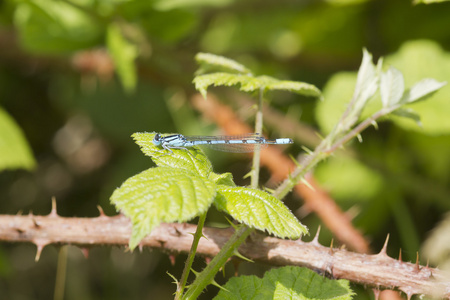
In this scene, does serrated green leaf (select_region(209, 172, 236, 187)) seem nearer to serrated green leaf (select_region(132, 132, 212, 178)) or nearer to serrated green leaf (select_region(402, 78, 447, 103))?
serrated green leaf (select_region(132, 132, 212, 178))

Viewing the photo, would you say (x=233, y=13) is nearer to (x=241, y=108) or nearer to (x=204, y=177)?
(x=241, y=108)

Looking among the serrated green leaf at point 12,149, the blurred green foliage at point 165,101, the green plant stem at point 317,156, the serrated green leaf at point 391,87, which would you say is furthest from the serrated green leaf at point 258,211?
the serrated green leaf at point 12,149

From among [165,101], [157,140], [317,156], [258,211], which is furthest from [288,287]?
[165,101]

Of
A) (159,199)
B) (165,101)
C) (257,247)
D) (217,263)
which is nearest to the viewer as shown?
(159,199)

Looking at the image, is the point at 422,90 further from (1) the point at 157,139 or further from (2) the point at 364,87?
(1) the point at 157,139

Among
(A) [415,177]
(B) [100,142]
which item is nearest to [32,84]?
(B) [100,142]

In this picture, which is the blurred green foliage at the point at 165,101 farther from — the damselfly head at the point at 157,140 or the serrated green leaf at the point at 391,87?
the damselfly head at the point at 157,140
